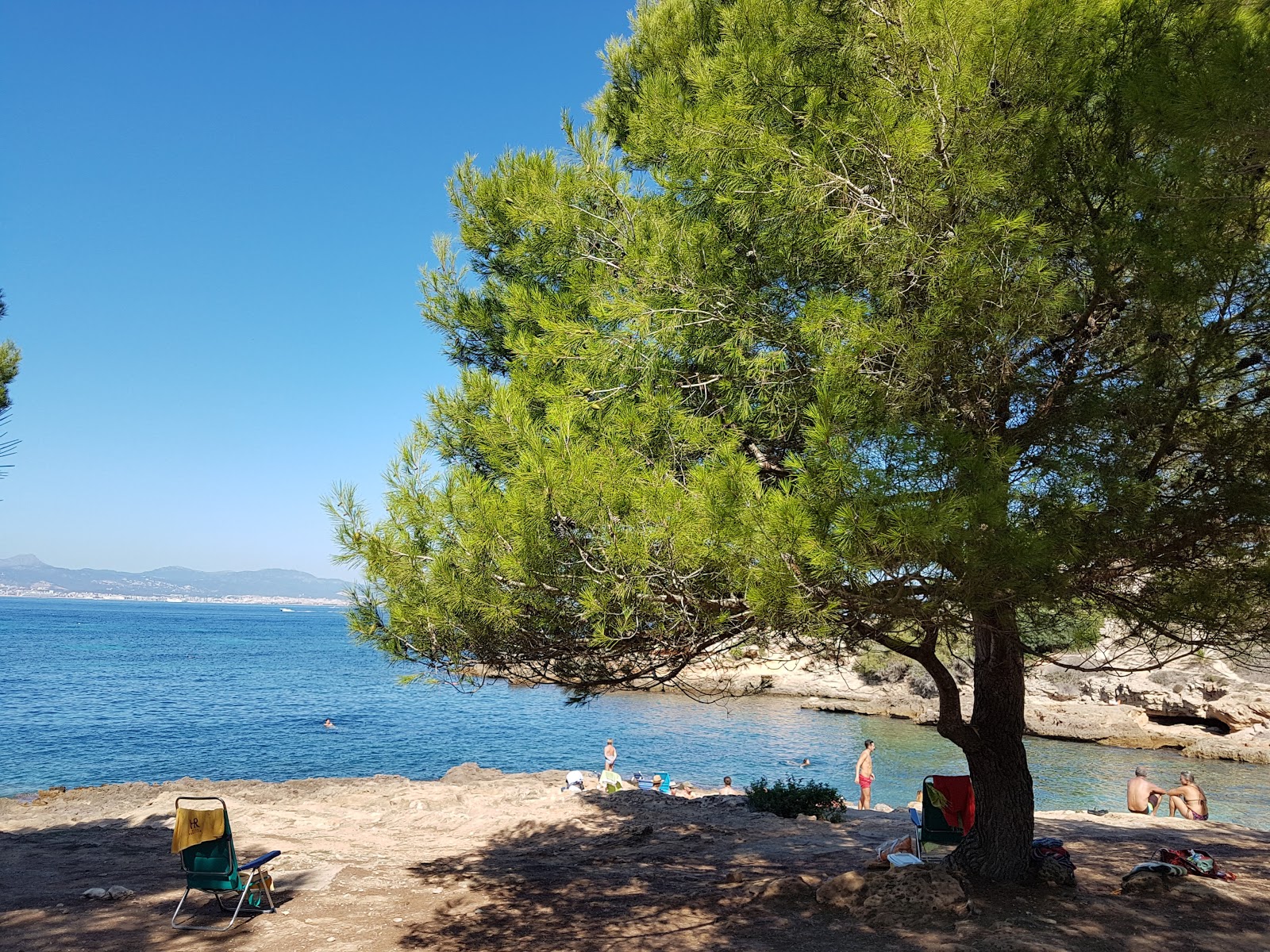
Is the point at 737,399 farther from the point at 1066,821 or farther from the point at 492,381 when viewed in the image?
the point at 1066,821

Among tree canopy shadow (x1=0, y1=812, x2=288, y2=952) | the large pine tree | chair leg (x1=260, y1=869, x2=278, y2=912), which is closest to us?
the large pine tree

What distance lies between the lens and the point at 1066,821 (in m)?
10.5

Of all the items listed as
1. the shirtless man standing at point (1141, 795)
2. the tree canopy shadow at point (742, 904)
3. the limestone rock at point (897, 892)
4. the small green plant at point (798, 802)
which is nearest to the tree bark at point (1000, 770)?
the tree canopy shadow at point (742, 904)

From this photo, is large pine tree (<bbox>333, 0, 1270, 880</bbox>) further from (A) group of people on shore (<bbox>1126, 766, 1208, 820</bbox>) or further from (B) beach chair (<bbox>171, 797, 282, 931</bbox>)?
(A) group of people on shore (<bbox>1126, 766, 1208, 820</bbox>)

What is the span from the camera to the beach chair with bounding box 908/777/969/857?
7164 mm

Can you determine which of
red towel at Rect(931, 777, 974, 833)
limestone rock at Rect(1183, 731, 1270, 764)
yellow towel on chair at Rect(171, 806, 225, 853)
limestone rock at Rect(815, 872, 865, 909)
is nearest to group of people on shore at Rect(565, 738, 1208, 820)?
red towel at Rect(931, 777, 974, 833)

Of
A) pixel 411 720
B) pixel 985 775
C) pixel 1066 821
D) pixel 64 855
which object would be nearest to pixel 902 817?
pixel 1066 821

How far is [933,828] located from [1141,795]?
738cm

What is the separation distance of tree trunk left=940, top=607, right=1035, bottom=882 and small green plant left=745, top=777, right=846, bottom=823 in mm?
4267

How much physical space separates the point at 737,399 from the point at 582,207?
204 centimetres

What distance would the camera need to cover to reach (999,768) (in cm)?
623

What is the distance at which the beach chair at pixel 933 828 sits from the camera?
7.16m

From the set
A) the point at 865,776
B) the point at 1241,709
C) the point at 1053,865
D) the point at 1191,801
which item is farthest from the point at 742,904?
the point at 1241,709

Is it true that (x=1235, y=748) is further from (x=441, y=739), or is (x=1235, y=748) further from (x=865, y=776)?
(x=441, y=739)
